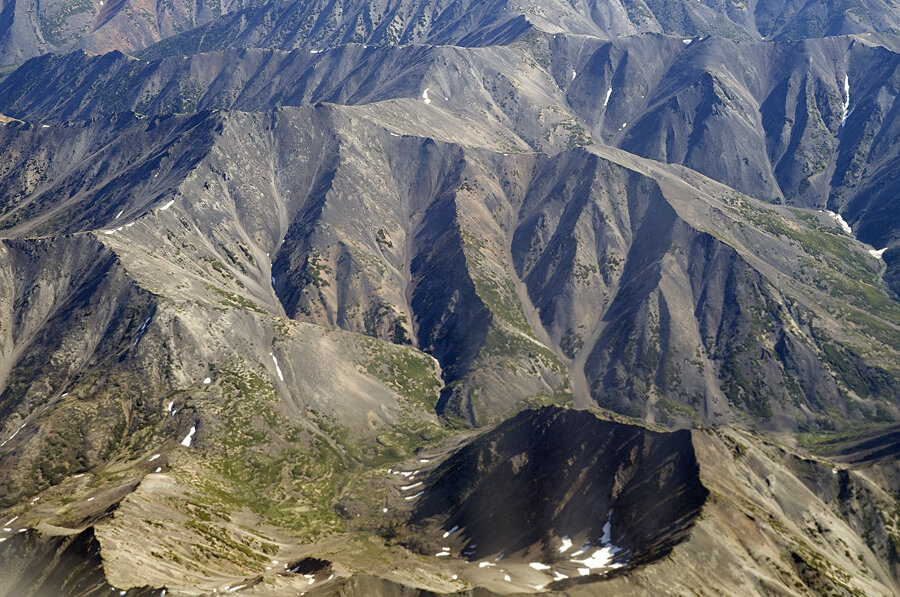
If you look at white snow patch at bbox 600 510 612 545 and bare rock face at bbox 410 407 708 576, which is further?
white snow patch at bbox 600 510 612 545

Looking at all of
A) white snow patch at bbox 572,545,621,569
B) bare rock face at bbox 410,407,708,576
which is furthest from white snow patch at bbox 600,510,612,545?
white snow patch at bbox 572,545,621,569

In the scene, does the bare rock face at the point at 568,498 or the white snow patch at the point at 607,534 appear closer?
the bare rock face at the point at 568,498

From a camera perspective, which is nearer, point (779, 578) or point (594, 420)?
point (779, 578)

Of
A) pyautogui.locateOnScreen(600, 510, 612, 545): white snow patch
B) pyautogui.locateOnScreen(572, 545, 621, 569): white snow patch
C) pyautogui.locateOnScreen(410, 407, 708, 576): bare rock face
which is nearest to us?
pyautogui.locateOnScreen(572, 545, 621, 569): white snow patch

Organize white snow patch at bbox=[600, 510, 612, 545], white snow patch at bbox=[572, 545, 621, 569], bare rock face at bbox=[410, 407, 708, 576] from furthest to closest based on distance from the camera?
white snow patch at bbox=[600, 510, 612, 545] → bare rock face at bbox=[410, 407, 708, 576] → white snow patch at bbox=[572, 545, 621, 569]

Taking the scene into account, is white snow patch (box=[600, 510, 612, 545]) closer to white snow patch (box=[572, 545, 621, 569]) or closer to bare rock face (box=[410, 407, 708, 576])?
bare rock face (box=[410, 407, 708, 576])

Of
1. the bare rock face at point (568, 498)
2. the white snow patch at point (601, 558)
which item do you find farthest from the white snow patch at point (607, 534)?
the white snow patch at point (601, 558)

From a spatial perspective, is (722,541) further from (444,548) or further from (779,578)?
(444,548)

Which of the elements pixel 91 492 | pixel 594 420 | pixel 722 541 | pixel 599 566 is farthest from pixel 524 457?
pixel 91 492

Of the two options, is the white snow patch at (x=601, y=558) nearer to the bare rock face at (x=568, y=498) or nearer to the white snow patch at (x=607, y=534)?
the bare rock face at (x=568, y=498)

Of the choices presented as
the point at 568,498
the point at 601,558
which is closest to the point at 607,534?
the point at 601,558

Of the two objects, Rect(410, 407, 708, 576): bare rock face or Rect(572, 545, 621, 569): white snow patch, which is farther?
Rect(410, 407, 708, 576): bare rock face
